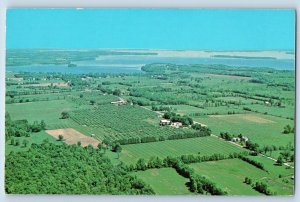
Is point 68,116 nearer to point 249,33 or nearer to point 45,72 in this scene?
point 45,72

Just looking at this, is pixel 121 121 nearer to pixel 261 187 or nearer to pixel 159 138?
pixel 159 138

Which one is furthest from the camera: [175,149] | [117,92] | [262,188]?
[117,92]

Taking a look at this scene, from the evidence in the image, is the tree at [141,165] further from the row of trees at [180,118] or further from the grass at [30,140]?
the grass at [30,140]

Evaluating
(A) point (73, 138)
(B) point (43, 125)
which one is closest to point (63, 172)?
(A) point (73, 138)

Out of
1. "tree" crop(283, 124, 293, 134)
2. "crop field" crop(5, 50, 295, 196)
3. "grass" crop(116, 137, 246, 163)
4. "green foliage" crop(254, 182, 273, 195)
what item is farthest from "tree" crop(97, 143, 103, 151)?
"tree" crop(283, 124, 293, 134)

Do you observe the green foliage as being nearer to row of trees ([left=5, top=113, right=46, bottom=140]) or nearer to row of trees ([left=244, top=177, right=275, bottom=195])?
row of trees ([left=244, top=177, right=275, bottom=195])

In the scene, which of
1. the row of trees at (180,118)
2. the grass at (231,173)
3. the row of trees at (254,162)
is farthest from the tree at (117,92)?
the row of trees at (254,162)
